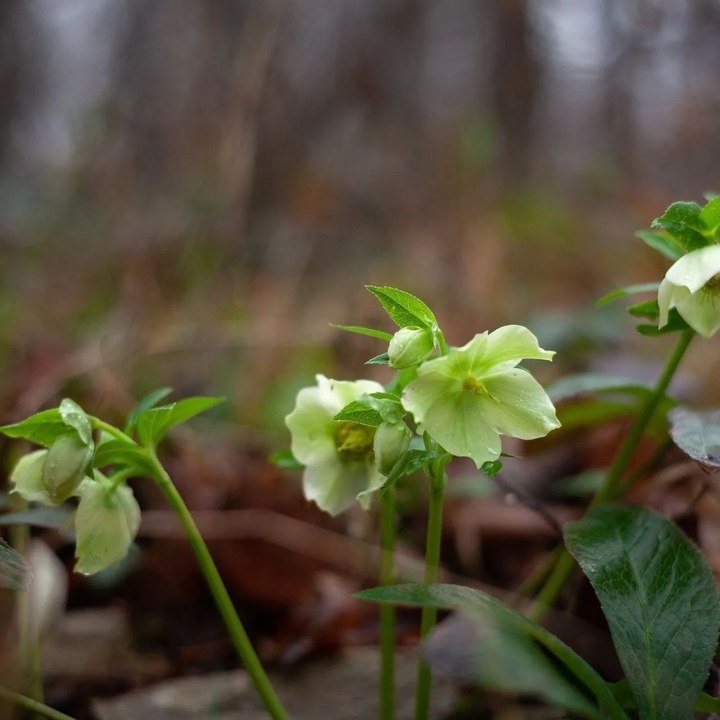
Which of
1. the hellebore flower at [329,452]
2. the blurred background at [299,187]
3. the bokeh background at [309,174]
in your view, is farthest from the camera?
the bokeh background at [309,174]

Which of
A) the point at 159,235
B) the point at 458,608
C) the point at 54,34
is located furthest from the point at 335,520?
the point at 54,34

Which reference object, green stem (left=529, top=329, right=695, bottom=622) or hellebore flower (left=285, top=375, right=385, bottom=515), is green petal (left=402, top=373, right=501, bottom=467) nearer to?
hellebore flower (left=285, top=375, right=385, bottom=515)

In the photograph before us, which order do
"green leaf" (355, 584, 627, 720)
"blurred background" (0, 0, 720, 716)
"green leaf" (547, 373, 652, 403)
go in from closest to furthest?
"green leaf" (355, 584, 627, 720) < "green leaf" (547, 373, 652, 403) < "blurred background" (0, 0, 720, 716)

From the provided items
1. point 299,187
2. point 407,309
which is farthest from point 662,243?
point 299,187

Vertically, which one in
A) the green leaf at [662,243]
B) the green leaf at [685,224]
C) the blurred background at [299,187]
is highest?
the green leaf at [685,224]

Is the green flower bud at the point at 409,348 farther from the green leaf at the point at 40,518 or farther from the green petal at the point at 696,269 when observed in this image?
the green leaf at the point at 40,518

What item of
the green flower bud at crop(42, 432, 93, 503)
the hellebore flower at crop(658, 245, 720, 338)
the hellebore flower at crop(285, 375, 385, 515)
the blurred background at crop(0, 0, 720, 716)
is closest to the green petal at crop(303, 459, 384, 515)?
the hellebore flower at crop(285, 375, 385, 515)

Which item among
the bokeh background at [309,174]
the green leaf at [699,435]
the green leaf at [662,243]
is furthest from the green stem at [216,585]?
the bokeh background at [309,174]
